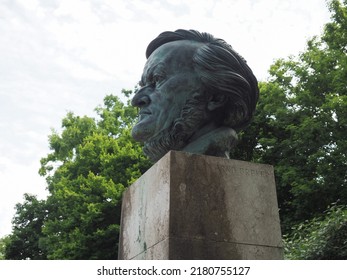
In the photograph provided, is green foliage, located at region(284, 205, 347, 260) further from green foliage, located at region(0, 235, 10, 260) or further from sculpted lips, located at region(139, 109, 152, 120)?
green foliage, located at region(0, 235, 10, 260)

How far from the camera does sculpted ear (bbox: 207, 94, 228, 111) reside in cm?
445

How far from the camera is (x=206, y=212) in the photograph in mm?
3588

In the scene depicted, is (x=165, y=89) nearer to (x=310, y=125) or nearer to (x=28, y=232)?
(x=310, y=125)

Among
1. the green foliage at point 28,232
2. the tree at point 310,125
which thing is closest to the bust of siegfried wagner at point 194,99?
the tree at point 310,125

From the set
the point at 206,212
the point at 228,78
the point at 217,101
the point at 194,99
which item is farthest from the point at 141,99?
the point at 206,212

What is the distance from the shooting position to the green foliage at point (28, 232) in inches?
1105

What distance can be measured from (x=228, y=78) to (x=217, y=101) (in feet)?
0.83

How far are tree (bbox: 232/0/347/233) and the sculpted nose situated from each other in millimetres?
12422

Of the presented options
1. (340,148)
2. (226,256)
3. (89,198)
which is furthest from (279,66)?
(226,256)

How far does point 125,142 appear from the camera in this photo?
22672mm

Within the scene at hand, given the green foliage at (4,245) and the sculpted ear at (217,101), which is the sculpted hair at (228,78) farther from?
the green foliage at (4,245)

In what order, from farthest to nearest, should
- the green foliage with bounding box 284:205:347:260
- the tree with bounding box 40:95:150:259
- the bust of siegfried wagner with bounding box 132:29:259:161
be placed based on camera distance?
the tree with bounding box 40:95:150:259 < the green foliage with bounding box 284:205:347:260 < the bust of siegfried wagner with bounding box 132:29:259:161

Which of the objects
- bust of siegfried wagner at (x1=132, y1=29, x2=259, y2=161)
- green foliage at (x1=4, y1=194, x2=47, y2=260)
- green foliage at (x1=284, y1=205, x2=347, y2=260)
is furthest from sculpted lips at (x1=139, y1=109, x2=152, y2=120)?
green foliage at (x1=4, y1=194, x2=47, y2=260)

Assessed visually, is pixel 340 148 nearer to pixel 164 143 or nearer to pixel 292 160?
pixel 292 160
